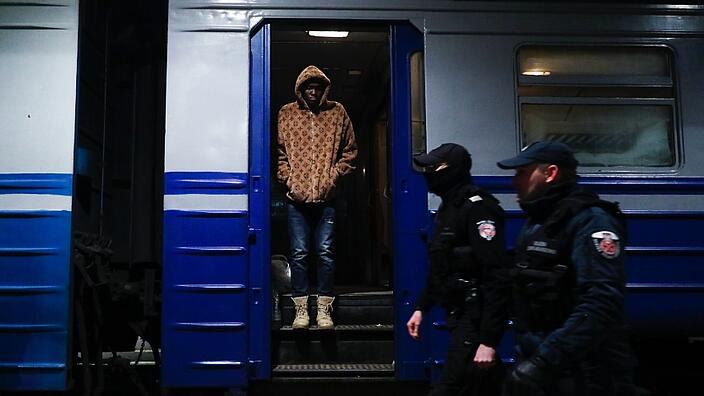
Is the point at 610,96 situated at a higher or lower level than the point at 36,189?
higher

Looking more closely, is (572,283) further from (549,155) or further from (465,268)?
(465,268)

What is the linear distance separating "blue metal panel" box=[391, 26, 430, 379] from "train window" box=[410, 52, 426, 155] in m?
0.04

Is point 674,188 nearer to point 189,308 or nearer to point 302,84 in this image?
point 302,84

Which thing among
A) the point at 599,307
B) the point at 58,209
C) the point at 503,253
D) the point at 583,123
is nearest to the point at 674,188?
the point at 583,123

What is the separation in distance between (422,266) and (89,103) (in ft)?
8.20

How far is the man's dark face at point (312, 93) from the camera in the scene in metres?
4.59

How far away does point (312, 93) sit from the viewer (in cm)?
459

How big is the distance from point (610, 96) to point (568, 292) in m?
2.35

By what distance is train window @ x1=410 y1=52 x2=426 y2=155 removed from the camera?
4.05 m

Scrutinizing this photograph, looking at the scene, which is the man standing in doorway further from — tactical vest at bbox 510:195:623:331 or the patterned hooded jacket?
tactical vest at bbox 510:195:623:331

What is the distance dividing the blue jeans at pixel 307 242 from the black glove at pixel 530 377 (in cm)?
242

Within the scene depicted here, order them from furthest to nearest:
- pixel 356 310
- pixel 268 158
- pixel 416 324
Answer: pixel 356 310 → pixel 268 158 → pixel 416 324

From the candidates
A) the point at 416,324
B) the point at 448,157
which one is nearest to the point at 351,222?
the point at 416,324

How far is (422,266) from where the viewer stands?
391 centimetres
